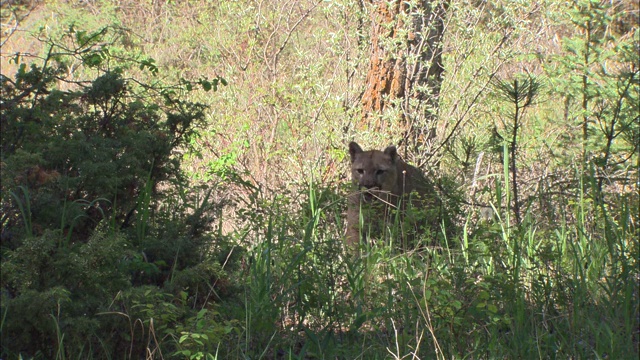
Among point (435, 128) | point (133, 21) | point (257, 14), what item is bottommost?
point (435, 128)

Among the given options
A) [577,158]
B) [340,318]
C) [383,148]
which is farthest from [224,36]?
[340,318]

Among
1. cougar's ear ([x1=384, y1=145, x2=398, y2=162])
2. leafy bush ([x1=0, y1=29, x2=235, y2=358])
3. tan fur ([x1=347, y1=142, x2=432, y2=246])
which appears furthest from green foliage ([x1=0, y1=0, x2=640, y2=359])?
cougar's ear ([x1=384, y1=145, x2=398, y2=162])

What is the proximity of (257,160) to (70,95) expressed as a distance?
4298 millimetres

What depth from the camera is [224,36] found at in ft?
34.4

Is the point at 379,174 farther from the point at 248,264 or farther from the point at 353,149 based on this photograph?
the point at 248,264

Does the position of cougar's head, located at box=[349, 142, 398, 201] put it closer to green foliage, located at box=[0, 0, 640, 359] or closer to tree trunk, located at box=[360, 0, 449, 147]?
tree trunk, located at box=[360, 0, 449, 147]

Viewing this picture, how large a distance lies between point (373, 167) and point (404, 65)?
5.05 ft

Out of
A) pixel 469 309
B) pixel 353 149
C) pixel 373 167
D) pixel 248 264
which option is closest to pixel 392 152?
pixel 373 167

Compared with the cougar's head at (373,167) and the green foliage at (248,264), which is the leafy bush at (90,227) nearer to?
the green foliage at (248,264)

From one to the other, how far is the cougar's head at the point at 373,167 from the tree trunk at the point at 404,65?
673 mm

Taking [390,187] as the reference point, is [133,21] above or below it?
above

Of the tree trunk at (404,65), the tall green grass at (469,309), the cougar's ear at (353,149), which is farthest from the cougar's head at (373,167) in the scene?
the tall green grass at (469,309)

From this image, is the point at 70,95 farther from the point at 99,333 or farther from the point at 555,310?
the point at 555,310

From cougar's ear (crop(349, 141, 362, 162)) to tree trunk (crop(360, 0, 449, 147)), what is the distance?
0.62m
